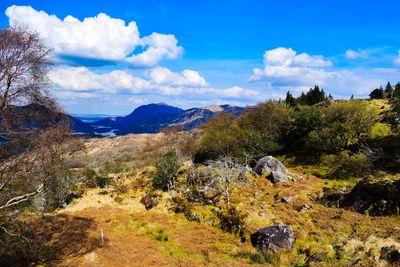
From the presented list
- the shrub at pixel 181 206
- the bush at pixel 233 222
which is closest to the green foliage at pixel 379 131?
the bush at pixel 233 222

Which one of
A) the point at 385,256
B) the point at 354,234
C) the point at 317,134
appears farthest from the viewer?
the point at 317,134

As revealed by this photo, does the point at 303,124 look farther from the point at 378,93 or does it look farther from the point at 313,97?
the point at 378,93

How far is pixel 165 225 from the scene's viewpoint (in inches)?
1001

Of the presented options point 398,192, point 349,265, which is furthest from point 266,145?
point 349,265

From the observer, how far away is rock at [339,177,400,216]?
22906mm

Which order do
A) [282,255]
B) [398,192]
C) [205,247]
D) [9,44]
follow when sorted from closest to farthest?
[9,44]
[282,255]
[205,247]
[398,192]

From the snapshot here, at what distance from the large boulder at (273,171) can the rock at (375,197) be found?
8152mm

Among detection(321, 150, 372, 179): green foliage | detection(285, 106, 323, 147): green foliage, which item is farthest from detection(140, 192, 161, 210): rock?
detection(285, 106, 323, 147): green foliage

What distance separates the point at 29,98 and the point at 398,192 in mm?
23680

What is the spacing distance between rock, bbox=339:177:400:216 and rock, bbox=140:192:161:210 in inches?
636

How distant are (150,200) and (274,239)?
15163 millimetres

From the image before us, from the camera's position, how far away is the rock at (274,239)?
1900 cm

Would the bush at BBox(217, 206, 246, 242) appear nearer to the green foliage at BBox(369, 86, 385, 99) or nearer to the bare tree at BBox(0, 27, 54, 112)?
the bare tree at BBox(0, 27, 54, 112)

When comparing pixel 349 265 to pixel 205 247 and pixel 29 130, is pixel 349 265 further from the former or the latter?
pixel 29 130
